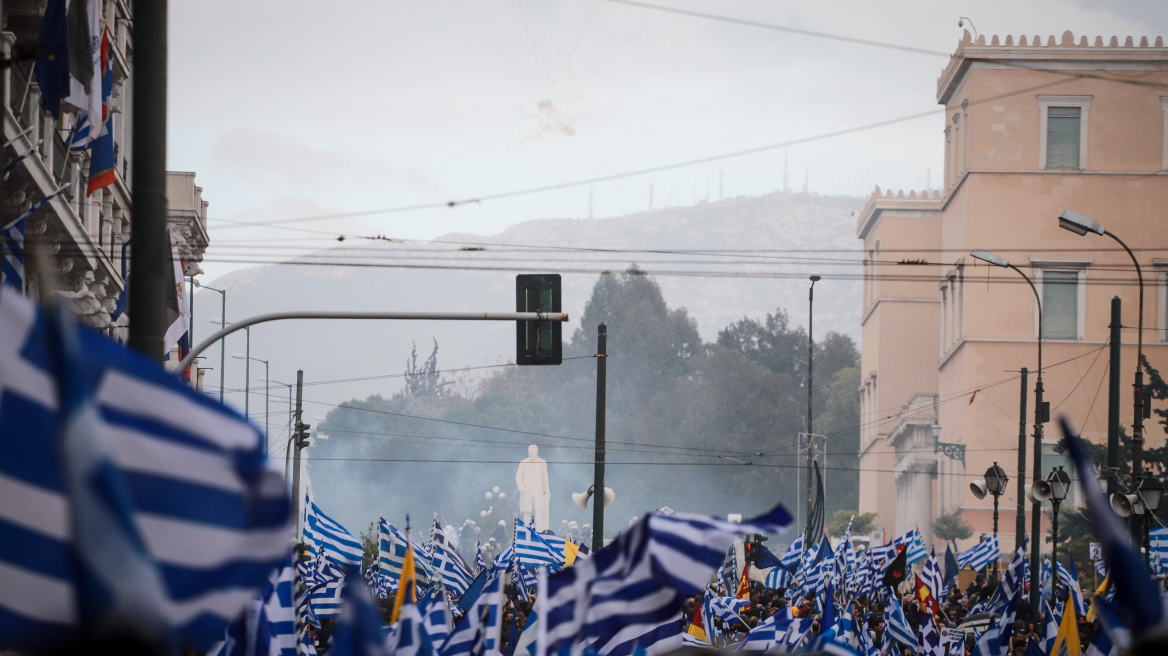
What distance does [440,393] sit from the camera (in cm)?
15150

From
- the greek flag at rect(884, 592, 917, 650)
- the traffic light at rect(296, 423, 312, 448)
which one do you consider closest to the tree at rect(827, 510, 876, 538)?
the traffic light at rect(296, 423, 312, 448)

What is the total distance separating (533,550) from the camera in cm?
2170

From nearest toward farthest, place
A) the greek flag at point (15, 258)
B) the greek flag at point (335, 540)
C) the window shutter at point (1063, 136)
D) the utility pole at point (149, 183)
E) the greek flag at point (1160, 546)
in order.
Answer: the utility pole at point (149, 183) < the greek flag at point (15, 258) < the greek flag at point (335, 540) < the greek flag at point (1160, 546) < the window shutter at point (1063, 136)

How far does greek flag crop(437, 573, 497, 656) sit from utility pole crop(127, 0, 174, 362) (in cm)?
239

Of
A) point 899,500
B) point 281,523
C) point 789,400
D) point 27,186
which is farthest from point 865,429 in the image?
point 281,523

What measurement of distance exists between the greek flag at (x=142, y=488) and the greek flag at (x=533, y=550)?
17487 mm

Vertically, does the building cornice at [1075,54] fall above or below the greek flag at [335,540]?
above

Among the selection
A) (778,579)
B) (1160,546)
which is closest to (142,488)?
(1160,546)

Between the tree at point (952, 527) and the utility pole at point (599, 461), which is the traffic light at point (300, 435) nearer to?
the utility pole at point (599, 461)

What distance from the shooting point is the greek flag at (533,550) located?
70.7ft

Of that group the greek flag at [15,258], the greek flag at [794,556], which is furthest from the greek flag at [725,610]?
the greek flag at [15,258]

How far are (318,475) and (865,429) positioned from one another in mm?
72064

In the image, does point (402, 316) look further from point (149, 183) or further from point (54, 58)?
point (149, 183)

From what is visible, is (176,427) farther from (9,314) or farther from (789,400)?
(789,400)
